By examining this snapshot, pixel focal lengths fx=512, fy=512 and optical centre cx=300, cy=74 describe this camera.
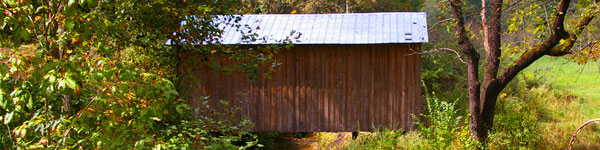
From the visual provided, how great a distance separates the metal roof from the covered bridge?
0.06 ft

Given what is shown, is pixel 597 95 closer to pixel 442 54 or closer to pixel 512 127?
pixel 442 54

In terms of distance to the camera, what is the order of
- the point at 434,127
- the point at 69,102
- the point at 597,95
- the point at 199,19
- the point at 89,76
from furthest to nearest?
the point at 597,95, the point at 434,127, the point at 199,19, the point at 69,102, the point at 89,76

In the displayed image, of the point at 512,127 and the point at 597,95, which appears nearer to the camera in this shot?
the point at 512,127

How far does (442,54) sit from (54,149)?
12.5 m

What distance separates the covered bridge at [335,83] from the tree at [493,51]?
134cm

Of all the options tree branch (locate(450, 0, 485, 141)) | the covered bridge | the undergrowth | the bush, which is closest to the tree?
tree branch (locate(450, 0, 485, 141))

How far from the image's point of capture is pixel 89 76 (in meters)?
2.71

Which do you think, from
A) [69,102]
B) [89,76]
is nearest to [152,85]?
[89,76]

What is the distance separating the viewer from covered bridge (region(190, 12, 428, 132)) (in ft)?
29.4

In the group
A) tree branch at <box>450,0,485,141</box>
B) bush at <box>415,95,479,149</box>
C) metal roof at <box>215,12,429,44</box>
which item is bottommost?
bush at <box>415,95,479,149</box>

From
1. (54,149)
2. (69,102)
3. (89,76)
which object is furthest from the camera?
(69,102)

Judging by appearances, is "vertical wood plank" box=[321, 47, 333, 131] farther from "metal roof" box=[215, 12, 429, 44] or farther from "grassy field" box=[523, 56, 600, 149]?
Result: "grassy field" box=[523, 56, 600, 149]

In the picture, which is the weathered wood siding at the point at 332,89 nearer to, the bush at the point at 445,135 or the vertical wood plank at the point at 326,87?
the vertical wood plank at the point at 326,87

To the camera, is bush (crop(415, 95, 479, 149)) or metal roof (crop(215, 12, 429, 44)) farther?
metal roof (crop(215, 12, 429, 44))
